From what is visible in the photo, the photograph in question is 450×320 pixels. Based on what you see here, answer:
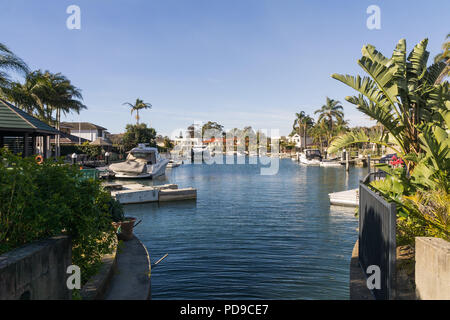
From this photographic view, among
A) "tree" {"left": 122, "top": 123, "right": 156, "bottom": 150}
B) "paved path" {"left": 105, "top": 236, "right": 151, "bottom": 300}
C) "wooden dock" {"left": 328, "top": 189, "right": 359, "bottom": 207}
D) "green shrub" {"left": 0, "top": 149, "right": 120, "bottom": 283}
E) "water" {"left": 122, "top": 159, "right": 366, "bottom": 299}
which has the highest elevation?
"tree" {"left": 122, "top": 123, "right": 156, "bottom": 150}

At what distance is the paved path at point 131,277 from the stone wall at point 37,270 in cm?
115

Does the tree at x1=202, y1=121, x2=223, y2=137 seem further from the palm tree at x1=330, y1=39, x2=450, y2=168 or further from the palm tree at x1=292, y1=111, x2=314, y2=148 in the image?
the palm tree at x1=330, y1=39, x2=450, y2=168

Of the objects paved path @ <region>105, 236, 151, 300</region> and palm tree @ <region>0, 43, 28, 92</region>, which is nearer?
paved path @ <region>105, 236, 151, 300</region>

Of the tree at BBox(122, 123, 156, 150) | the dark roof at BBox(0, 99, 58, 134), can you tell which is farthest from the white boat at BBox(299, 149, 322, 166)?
the dark roof at BBox(0, 99, 58, 134)

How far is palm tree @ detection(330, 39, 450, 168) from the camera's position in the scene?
348 inches

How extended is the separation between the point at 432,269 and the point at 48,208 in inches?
197

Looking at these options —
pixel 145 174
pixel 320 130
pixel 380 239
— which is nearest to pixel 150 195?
pixel 145 174

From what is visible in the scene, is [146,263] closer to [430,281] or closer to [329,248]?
[430,281]

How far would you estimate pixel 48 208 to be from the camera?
4.50 meters

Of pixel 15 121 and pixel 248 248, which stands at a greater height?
pixel 15 121

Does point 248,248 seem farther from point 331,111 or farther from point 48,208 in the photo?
point 331,111

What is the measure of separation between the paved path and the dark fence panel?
3834mm

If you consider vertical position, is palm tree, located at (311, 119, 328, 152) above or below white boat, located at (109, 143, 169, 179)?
above

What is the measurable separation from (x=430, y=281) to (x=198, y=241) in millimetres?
9615
